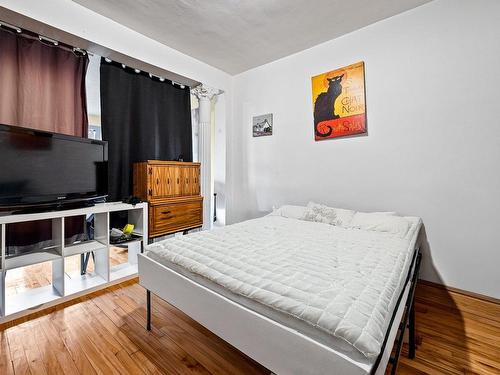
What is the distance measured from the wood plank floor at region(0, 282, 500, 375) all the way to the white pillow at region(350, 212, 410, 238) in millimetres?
639

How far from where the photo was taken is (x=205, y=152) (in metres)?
3.69

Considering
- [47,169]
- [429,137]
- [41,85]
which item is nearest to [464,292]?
[429,137]

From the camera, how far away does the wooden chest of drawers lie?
2.79m

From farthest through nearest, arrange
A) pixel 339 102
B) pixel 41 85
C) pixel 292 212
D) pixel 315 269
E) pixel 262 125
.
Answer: pixel 262 125 < pixel 292 212 < pixel 339 102 < pixel 41 85 < pixel 315 269

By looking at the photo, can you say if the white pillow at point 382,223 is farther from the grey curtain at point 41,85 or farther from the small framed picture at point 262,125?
the grey curtain at point 41,85

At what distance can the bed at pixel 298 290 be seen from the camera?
86 centimetres

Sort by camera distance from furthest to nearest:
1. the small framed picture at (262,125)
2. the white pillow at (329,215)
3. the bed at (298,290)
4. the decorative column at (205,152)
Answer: the decorative column at (205,152), the small framed picture at (262,125), the white pillow at (329,215), the bed at (298,290)

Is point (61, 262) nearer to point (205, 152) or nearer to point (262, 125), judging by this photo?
point (205, 152)

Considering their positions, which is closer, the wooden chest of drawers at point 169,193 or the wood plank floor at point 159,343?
the wood plank floor at point 159,343

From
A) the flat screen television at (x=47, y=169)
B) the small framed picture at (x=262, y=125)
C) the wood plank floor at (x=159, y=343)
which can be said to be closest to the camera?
the wood plank floor at (x=159, y=343)

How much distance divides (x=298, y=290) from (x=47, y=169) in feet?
7.43

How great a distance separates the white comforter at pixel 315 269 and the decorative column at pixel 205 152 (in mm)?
1495

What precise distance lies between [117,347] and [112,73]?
9.23 ft

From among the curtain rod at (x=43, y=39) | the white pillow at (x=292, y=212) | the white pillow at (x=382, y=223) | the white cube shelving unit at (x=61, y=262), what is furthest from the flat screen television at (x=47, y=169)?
the white pillow at (x=382, y=223)
